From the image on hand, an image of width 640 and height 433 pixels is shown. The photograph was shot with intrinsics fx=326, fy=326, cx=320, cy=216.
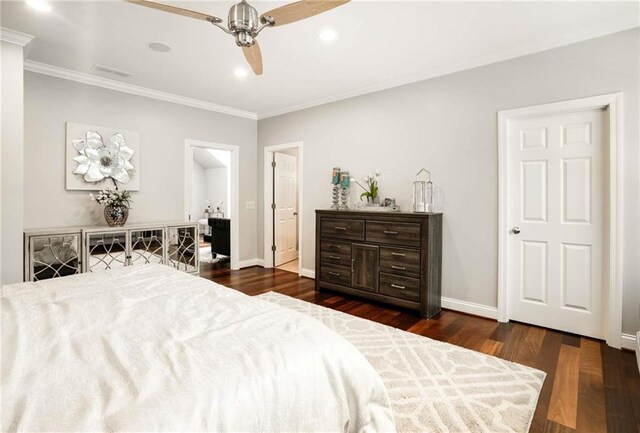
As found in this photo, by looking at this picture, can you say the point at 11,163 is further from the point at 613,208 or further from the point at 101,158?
the point at 613,208

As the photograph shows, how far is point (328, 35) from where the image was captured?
2.88 m

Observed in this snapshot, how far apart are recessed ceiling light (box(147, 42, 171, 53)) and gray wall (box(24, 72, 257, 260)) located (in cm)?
140

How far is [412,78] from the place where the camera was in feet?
12.5

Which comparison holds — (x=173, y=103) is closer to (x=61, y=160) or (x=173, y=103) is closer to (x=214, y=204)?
(x=61, y=160)

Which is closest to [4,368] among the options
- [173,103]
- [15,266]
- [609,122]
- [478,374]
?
[478,374]

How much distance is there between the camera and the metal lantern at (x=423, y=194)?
3672 millimetres

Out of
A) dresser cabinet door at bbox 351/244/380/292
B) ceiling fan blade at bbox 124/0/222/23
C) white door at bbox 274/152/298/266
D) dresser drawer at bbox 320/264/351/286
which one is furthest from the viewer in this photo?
white door at bbox 274/152/298/266

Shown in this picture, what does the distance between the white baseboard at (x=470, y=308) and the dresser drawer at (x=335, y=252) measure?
1.20 metres

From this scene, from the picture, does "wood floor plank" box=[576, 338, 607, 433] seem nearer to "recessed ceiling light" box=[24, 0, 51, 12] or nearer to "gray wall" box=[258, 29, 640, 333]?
"gray wall" box=[258, 29, 640, 333]

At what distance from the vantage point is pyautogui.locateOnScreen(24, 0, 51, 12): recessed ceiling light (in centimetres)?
244

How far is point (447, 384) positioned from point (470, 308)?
1585 mm

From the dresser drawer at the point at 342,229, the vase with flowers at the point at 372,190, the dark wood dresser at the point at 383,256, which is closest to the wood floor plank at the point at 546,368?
the dark wood dresser at the point at 383,256

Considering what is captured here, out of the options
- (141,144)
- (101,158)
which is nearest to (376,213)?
(141,144)

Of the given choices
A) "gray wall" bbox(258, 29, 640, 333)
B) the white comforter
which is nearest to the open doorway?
"gray wall" bbox(258, 29, 640, 333)
